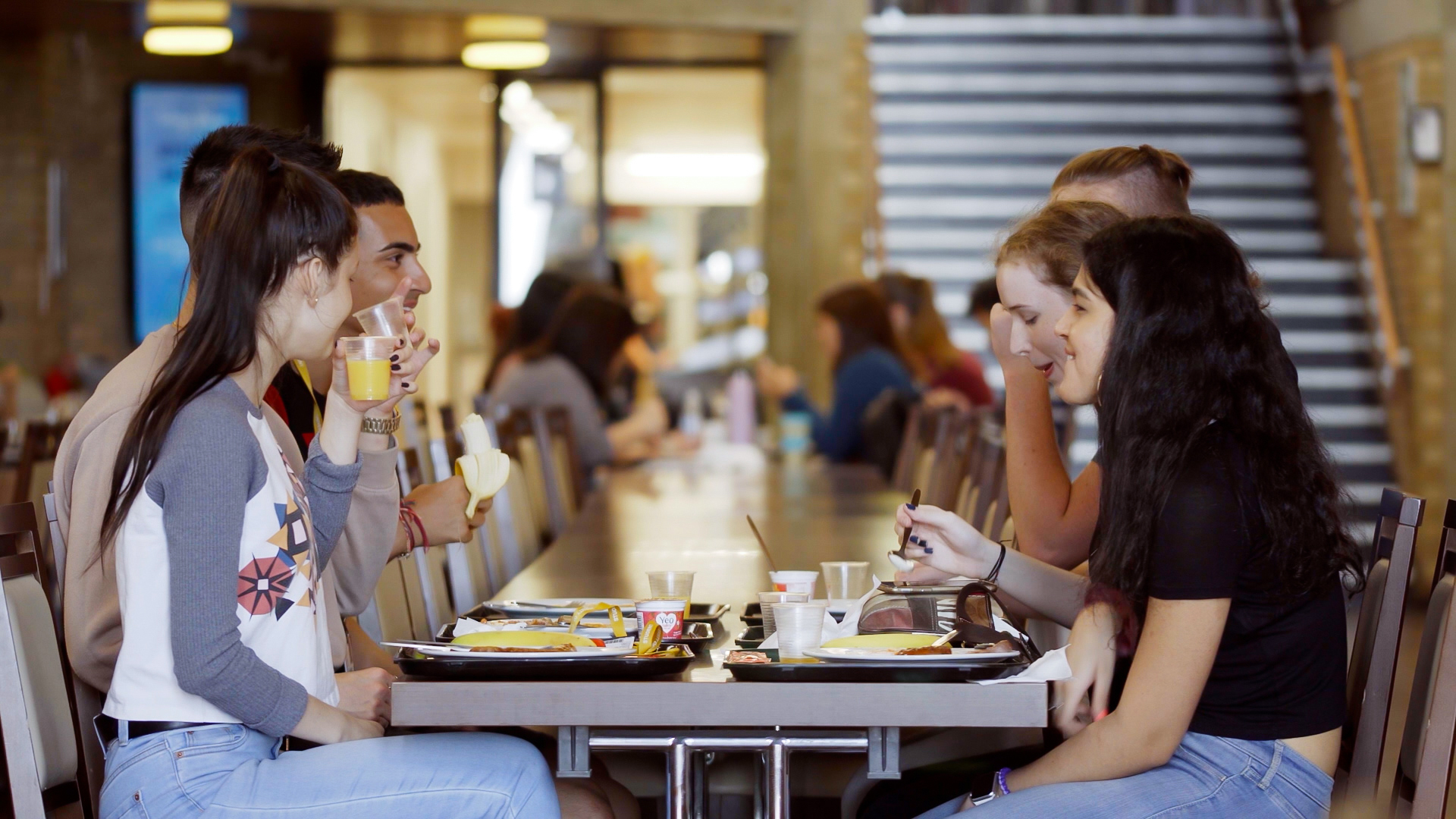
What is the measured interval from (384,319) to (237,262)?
35cm

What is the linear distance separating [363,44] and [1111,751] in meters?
8.47

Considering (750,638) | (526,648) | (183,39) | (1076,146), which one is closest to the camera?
(526,648)

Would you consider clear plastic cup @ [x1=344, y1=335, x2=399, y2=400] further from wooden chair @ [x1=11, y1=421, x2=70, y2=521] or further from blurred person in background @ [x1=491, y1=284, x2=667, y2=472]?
blurred person in background @ [x1=491, y1=284, x2=667, y2=472]

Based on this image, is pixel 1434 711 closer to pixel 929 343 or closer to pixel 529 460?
pixel 529 460

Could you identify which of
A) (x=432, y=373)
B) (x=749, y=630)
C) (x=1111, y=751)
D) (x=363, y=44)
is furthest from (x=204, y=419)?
(x=432, y=373)

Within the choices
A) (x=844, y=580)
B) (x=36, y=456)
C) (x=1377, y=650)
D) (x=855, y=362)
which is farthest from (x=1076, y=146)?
(x=1377, y=650)

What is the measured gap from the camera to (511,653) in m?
1.70

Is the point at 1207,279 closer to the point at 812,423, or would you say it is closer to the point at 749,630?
the point at 749,630

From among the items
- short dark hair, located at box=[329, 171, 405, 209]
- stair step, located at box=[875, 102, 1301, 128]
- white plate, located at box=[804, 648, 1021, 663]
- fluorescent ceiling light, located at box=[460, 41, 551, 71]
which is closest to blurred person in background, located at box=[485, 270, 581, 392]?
fluorescent ceiling light, located at box=[460, 41, 551, 71]

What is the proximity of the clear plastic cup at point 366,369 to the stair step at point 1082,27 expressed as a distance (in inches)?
321

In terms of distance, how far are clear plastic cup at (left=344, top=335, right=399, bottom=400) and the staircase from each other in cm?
638

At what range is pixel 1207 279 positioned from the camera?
174 centimetres

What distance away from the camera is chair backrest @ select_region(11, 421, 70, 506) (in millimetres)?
4039

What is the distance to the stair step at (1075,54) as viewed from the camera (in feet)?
30.2
